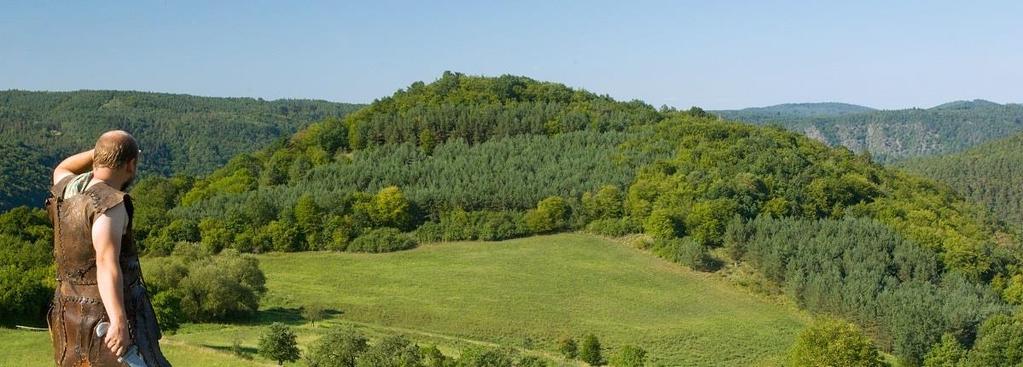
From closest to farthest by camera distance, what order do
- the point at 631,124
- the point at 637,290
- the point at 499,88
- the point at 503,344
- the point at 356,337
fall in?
the point at 356,337 < the point at 503,344 < the point at 637,290 < the point at 631,124 < the point at 499,88

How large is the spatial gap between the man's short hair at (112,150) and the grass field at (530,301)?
35.3 metres

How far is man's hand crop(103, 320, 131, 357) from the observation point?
6.52 meters

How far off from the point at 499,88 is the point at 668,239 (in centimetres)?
5735

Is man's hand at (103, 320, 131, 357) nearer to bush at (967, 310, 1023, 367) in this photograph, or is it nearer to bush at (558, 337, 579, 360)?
bush at (558, 337, 579, 360)

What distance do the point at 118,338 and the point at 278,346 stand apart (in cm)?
3063

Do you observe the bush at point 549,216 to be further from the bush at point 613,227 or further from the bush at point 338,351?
the bush at point 338,351

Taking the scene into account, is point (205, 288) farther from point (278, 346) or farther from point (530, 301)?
point (530, 301)

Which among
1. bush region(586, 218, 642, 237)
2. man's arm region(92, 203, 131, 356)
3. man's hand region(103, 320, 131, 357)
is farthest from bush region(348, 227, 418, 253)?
man's arm region(92, 203, 131, 356)

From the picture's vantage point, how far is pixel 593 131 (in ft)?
359

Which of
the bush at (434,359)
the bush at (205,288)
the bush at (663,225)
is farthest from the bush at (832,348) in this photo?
the bush at (205,288)

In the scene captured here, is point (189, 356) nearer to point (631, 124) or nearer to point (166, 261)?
point (166, 261)

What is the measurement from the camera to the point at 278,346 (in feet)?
118

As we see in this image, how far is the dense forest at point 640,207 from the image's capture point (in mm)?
65500

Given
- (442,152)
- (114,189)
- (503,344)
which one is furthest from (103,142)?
(442,152)
